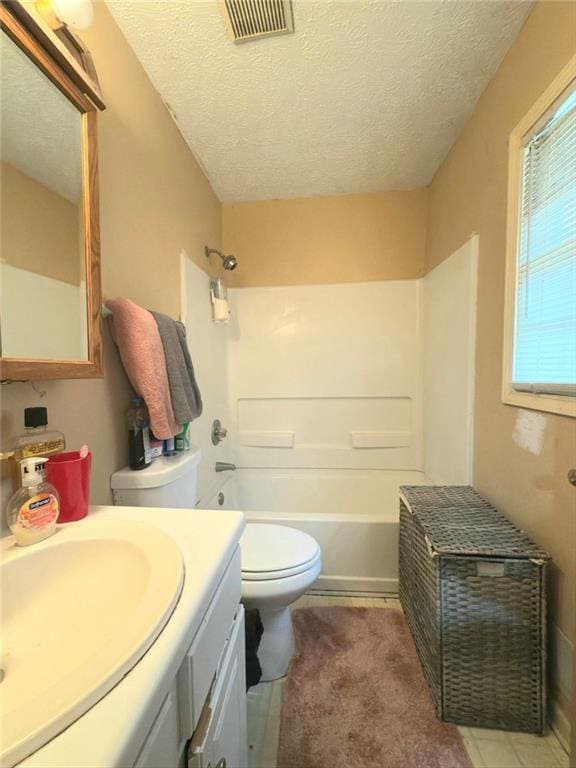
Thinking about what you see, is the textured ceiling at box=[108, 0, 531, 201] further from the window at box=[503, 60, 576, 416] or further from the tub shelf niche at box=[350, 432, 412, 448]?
the tub shelf niche at box=[350, 432, 412, 448]

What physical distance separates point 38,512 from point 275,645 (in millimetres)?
1027

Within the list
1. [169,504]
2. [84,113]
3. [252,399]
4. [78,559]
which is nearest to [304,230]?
[252,399]

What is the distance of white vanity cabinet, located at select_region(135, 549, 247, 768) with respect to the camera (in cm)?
40

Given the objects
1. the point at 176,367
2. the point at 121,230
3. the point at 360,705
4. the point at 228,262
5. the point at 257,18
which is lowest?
the point at 360,705

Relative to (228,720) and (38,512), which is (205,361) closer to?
(38,512)

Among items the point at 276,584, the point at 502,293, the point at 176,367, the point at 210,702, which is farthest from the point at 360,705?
the point at 502,293

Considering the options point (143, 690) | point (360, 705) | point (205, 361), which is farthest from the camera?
point (205, 361)

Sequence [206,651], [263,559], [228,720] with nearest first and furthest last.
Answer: [206,651] → [228,720] → [263,559]

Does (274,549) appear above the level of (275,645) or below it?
above

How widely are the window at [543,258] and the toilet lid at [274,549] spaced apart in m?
0.95

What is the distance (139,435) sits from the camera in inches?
38.8

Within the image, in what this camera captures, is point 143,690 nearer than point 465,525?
Yes

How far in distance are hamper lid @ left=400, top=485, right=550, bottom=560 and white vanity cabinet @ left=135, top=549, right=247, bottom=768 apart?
66 cm

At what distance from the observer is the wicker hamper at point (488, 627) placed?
3.10 feet
